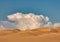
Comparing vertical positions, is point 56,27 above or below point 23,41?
above

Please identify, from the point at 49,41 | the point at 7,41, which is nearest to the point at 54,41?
the point at 49,41

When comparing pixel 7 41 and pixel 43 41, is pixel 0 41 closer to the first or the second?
pixel 7 41

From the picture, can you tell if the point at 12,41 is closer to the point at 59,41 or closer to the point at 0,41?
the point at 0,41

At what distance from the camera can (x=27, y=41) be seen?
16688mm

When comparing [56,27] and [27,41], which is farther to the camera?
[56,27]

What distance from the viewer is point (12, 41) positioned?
1648cm

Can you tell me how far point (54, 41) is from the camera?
1628 cm

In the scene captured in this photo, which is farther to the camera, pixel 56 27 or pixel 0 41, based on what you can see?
pixel 56 27

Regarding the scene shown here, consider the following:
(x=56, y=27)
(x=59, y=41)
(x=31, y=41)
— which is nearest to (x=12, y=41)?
(x=31, y=41)

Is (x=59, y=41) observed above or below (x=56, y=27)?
below

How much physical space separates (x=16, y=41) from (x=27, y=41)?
3.18 ft

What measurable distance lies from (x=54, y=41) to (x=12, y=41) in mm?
3623

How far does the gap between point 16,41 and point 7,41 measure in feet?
2.77

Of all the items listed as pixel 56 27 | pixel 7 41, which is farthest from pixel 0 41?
pixel 56 27
